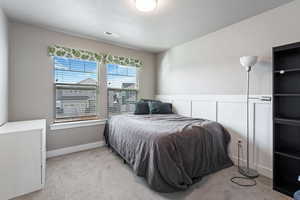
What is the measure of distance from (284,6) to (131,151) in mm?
2914

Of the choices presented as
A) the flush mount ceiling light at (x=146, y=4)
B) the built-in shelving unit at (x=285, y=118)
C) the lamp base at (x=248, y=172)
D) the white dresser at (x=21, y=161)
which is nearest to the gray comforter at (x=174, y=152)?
the lamp base at (x=248, y=172)

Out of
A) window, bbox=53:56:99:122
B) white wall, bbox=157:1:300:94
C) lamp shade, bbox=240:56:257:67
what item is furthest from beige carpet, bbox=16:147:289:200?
lamp shade, bbox=240:56:257:67

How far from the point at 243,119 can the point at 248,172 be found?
2.60 feet

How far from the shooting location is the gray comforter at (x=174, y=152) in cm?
169

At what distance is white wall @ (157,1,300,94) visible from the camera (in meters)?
1.98

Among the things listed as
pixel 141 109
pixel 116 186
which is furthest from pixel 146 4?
pixel 116 186

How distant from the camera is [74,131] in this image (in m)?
2.99

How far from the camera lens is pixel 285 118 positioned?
5.83 feet

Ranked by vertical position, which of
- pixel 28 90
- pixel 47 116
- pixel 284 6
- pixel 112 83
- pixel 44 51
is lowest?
pixel 47 116

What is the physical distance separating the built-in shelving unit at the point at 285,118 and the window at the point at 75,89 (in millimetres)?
3187

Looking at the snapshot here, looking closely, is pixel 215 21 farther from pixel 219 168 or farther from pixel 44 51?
pixel 44 51

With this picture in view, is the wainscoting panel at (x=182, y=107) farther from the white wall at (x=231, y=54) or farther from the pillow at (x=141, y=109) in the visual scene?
the pillow at (x=141, y=109)

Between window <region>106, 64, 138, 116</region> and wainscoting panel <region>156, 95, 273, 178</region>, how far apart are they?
167 cm

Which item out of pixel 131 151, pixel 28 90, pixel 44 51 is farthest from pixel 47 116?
pixel 131 151
